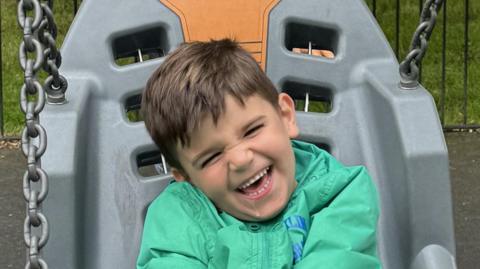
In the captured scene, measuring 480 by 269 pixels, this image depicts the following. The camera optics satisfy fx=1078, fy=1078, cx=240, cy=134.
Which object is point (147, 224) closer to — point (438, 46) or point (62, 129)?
point (62, 129)

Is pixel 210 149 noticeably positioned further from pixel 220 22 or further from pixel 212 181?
pixel 220 22

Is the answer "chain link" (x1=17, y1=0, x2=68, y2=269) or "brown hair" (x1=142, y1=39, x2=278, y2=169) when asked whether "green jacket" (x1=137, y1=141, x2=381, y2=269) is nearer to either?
"brown hair" (x1=142, y1=39, x2=278, y2=169)

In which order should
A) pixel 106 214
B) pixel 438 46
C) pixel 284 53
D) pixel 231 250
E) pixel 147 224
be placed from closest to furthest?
pixel 231 250 < pixel 147 224 < pixel 106 214 < pixel 284 53 < pixel 438 46

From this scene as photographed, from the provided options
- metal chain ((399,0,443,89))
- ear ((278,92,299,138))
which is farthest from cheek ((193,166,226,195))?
metal chain ((399,0,443,89))

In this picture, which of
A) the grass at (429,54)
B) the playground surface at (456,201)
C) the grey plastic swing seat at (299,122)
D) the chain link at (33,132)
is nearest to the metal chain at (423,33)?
the grey plastic swing seat at (299,122)

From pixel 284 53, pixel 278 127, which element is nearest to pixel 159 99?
pixel 278 127

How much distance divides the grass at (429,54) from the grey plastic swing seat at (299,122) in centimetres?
240

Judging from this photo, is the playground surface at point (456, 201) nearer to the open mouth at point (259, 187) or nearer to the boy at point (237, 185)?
the boy at point (237, 185)

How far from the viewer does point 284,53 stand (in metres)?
2.46

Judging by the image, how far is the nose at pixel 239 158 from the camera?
6.11 ft

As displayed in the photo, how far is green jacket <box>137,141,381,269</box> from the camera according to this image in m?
1.97

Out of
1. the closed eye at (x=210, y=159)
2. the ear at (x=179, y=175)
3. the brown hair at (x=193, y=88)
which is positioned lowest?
the ear at (x=179, y=175)

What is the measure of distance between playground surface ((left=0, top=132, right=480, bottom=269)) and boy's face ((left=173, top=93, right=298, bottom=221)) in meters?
1.61

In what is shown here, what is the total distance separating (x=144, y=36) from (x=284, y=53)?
33cm
